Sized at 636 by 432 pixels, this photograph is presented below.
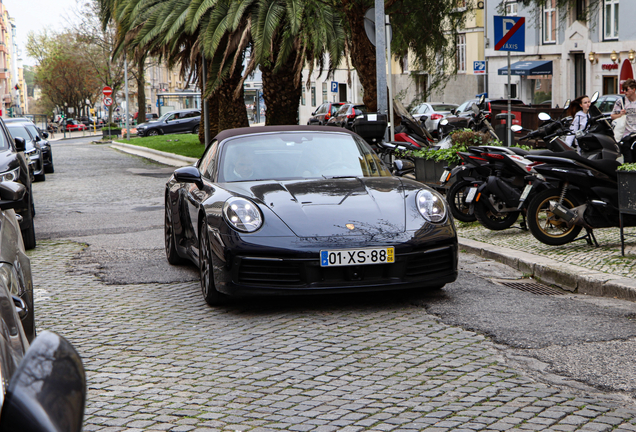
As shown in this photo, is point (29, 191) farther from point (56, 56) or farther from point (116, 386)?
point (56, 56)

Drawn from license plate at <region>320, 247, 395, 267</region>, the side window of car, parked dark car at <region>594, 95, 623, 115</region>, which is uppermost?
parked dark car at <region>594, 95, 623, 115</region>

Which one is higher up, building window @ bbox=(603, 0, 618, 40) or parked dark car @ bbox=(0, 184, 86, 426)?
building window @ bbox=(603, 0, 618, 40)

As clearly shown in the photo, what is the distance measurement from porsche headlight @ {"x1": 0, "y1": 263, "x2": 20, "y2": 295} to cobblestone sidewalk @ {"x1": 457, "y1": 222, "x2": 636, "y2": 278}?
511 cm

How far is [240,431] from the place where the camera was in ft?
12.2

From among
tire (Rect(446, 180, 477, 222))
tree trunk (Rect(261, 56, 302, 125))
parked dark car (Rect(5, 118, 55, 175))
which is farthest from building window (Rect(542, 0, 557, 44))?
tire (Rect(446, 180, 477, 222))

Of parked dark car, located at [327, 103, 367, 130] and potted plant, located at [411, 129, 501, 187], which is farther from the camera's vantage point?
parked dark car, located at [327, 103, 367, 130]

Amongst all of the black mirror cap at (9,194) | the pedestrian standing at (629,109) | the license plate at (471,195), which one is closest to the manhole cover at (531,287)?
the license plate at (471,195)

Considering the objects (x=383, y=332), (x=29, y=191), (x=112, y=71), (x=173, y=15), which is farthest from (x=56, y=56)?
(x=383, y=332)

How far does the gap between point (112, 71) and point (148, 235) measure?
6046 centimetres

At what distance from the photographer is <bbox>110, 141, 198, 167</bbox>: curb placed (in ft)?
85.1

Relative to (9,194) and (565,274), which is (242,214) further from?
(565,274)

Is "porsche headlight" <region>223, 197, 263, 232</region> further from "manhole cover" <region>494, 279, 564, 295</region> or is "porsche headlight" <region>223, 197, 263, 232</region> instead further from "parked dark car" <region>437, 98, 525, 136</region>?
"parked dark car" <region>437, 98, 525, 136</region>

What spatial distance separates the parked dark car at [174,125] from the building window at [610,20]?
24.8 m

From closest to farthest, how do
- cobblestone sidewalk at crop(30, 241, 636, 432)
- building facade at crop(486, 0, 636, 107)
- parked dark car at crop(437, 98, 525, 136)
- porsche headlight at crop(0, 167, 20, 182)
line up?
cobblestone sidewalk at crop(30, 241, 636, 432) < porsche headlight at crop(0, 167, 20, 182) < parked dark car at crop(437, 98, 525, 136) < building facade at crop(486, 0, 636, 107)
